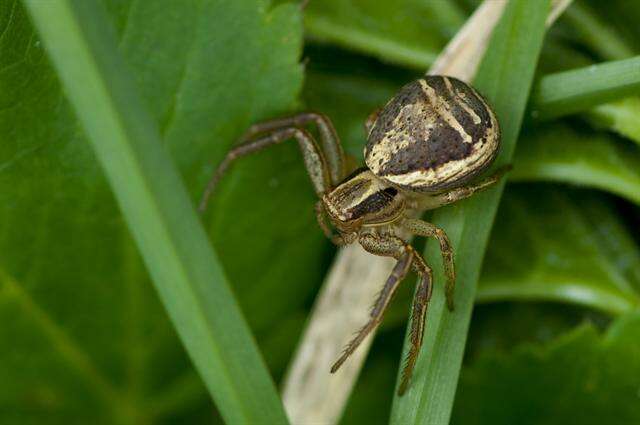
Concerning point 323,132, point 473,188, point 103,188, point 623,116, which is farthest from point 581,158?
point 103,188

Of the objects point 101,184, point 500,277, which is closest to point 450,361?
point 500,277

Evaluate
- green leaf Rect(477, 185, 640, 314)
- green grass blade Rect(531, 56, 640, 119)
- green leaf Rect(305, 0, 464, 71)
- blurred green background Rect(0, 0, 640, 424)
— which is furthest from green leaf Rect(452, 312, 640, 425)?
green leaf Rect(305, 0, 464, 71)

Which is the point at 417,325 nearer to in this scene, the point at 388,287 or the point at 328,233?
the point at 388,287

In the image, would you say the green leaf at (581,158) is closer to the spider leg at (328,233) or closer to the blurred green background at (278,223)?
the blurred green background at (278,223)

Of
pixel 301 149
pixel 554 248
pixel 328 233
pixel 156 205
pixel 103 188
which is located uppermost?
pixel 156 205

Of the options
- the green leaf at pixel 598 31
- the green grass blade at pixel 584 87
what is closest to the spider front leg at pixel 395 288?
the green grass blade at pixel 584 87

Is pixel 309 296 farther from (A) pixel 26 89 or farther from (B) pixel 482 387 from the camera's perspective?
(A) pixel 26 89
